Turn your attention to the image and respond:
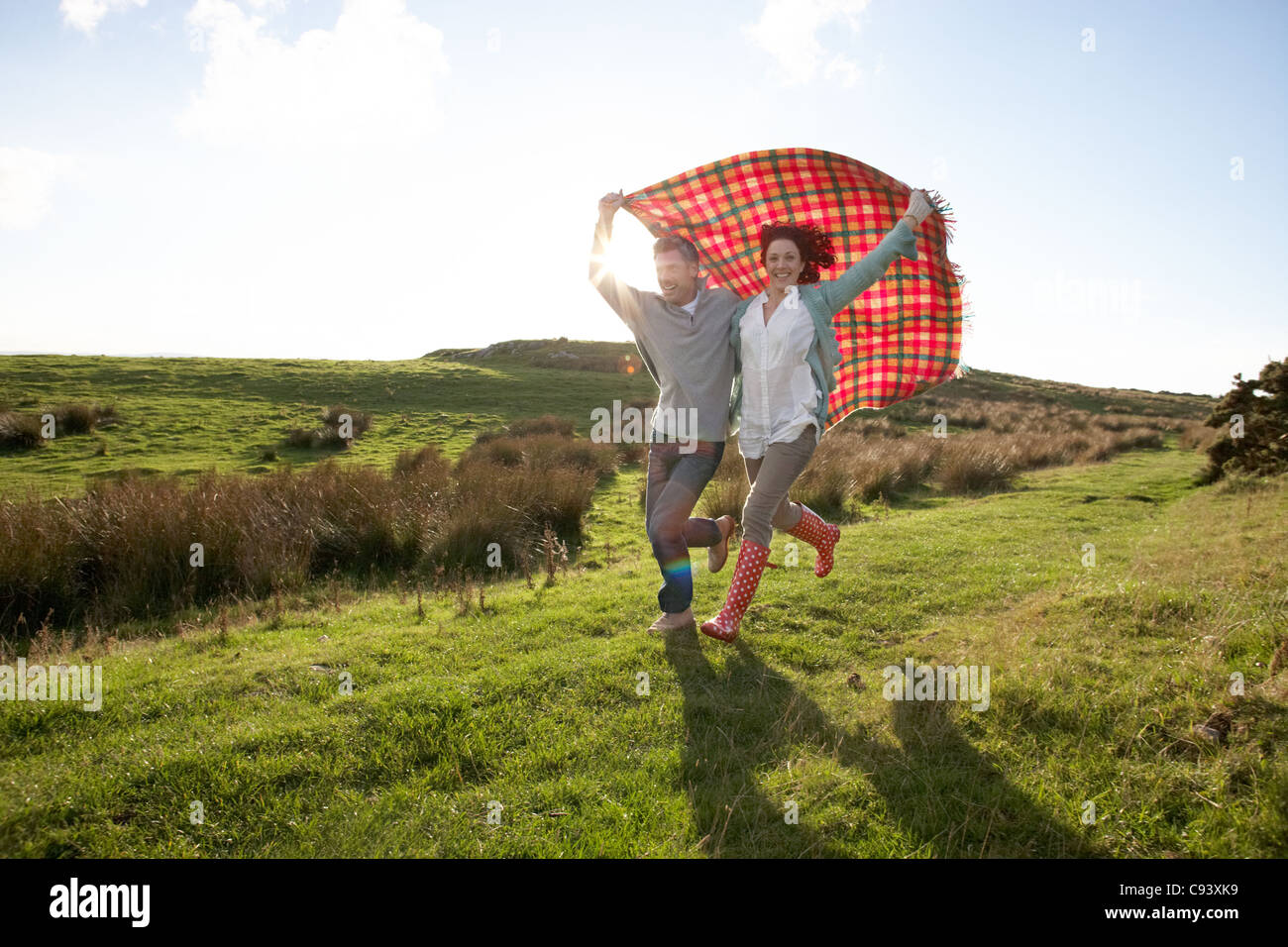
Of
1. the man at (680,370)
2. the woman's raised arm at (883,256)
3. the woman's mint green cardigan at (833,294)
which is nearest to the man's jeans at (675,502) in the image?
the man at (680,370)

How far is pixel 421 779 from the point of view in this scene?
3.12 meters

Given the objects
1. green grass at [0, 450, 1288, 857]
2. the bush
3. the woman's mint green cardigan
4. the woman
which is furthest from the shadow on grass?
the bush

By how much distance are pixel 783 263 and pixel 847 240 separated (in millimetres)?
977

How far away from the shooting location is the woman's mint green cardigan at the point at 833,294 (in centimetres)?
425

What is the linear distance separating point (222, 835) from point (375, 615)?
3.63 metres

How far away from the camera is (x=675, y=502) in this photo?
4.66 metres

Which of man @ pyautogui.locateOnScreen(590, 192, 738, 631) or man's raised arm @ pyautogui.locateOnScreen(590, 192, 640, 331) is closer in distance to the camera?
man @ pyautogui.locateOnScreen(590, 192, 738, 631)

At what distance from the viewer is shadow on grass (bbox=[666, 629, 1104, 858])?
8.66ft

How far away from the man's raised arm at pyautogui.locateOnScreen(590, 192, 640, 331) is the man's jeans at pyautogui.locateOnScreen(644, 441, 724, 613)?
3.18 feet

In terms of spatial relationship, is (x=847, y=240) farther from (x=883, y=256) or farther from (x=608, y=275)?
(x=608, y=275)

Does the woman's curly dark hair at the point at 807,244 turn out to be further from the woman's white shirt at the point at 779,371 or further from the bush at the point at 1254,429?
the bush at the point at 1254,429

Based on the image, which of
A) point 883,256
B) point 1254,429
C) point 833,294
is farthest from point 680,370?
point 1254,429

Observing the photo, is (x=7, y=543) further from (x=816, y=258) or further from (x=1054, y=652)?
(x=1054, y=652)

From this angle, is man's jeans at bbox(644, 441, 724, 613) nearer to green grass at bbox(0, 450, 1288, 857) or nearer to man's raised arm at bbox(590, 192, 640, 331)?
green grass at bbox(0, 450, 1288, 857)
